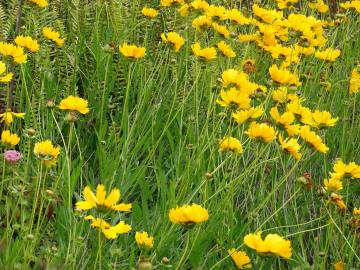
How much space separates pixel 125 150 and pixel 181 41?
1.25 feet

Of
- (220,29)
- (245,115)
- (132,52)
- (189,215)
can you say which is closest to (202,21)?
(220,29)

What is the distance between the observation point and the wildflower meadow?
1.51 meters

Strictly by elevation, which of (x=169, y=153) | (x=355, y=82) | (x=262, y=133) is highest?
(x=262, y=133)

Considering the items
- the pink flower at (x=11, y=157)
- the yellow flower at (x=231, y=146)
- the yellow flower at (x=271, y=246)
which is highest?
the yellow flower at (x=271, y=246)

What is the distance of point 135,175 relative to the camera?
1935mm

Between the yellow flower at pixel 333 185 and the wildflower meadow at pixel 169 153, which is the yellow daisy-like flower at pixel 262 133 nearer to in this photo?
the wildflower meadow at pixel 169 153


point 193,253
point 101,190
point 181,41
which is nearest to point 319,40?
point 181,41

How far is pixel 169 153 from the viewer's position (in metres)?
2.32

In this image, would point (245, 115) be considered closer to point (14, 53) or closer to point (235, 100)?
point (235, 100)

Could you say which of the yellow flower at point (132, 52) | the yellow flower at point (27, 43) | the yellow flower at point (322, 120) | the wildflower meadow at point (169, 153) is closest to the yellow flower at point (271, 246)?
the wildflower meadow at point (169, 153)

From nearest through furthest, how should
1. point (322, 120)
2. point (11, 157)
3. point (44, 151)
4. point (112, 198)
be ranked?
point (112, 198) → point (44, 151) → point (11, 157) → point (322, 120)

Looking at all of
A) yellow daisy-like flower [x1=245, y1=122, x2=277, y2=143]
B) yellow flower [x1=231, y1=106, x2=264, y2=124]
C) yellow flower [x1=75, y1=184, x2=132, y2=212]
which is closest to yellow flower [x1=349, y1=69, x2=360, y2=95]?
yellow flower [x1=231, y1=106, x2=264, y2=124]

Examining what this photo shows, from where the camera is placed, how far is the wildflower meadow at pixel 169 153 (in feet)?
4.95

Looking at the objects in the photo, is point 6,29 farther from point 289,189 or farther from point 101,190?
point 101,190
